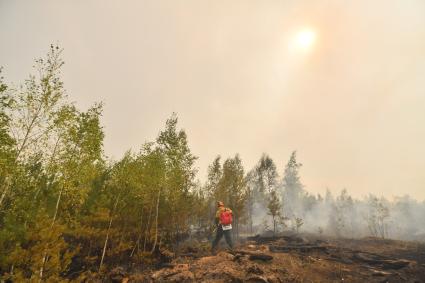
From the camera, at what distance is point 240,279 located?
33.3 feet

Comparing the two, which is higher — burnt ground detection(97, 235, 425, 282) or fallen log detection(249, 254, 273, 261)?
fallen log detection(249, 254, 273, 261)

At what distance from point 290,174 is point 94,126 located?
64.5 metres

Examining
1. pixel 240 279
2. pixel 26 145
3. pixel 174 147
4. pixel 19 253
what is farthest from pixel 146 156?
pixel 240 279

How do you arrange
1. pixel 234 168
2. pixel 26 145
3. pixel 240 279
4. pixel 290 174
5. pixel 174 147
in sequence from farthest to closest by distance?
pixel 290 174 → pixel 234 168 → pixel 174 147 → pixel 26 145 → pixel 240 279

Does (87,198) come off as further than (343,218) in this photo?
No

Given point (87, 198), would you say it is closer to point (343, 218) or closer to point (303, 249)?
point (303, 249)

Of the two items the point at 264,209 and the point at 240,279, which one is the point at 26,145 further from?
the point at 264,209

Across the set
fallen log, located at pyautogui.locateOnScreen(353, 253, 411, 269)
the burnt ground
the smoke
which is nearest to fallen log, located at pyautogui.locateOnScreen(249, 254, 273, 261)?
the burnt ground

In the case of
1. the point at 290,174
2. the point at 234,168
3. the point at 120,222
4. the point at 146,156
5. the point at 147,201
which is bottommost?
the point at 120,222

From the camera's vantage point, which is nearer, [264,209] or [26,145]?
[26,145]

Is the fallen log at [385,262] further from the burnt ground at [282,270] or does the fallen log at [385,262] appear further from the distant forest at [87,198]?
the distant forest at [87,198]

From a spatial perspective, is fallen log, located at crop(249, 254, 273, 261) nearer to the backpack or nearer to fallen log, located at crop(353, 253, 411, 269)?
the backpack

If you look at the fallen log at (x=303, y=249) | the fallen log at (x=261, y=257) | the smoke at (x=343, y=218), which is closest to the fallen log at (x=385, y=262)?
the fallen log at (x=303, y=249)

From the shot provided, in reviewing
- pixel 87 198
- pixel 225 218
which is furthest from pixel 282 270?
pixel 87 198
